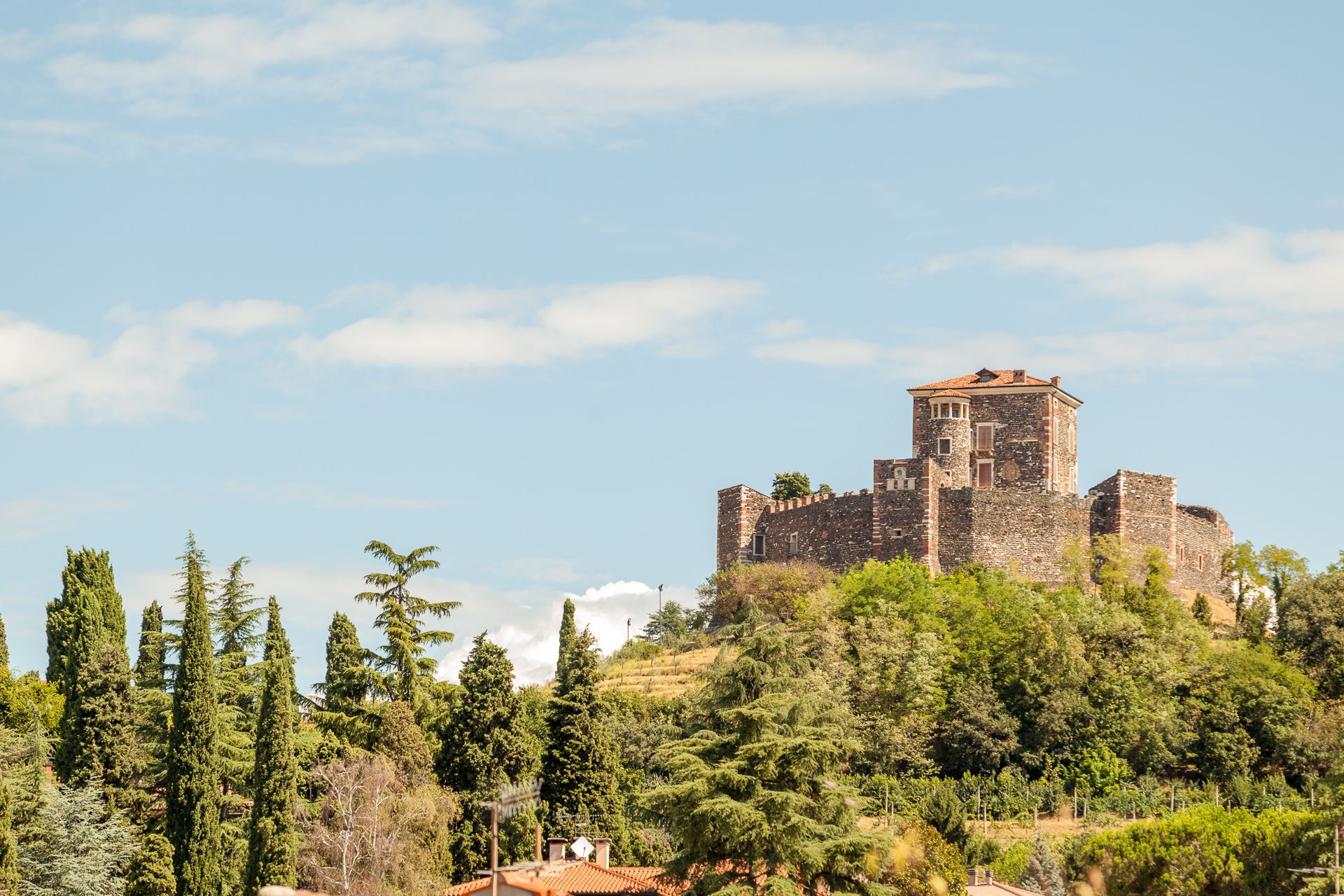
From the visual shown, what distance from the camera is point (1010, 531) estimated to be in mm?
76312

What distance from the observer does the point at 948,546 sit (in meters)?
76.6

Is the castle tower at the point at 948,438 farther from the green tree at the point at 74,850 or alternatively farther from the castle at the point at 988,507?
the green tree at the point at 74,850

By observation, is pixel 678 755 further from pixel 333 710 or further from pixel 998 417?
pixel 998 417

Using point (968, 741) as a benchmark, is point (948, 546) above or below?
above

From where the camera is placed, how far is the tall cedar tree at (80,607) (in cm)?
7212

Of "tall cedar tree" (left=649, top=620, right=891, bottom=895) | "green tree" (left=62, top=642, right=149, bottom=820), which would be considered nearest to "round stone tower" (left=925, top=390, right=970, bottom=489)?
"green tree" (left=62, top=642, right=149, bottom=820)

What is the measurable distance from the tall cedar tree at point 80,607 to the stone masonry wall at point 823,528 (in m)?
27.4

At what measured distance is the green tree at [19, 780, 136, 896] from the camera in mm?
52812

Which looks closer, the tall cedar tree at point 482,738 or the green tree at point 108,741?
the tall cedar tree at point 482,738

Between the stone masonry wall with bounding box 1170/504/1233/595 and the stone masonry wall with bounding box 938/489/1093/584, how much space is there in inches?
189

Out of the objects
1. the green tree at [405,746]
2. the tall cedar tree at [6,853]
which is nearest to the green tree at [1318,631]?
the green tree at [405,746]

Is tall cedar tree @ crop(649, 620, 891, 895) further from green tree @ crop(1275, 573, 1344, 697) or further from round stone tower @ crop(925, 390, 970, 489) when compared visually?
round stone tower @ crop(925, 390, 970, 489)

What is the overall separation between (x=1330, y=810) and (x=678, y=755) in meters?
20.2

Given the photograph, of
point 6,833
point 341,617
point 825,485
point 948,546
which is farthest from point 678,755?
point 825,485
